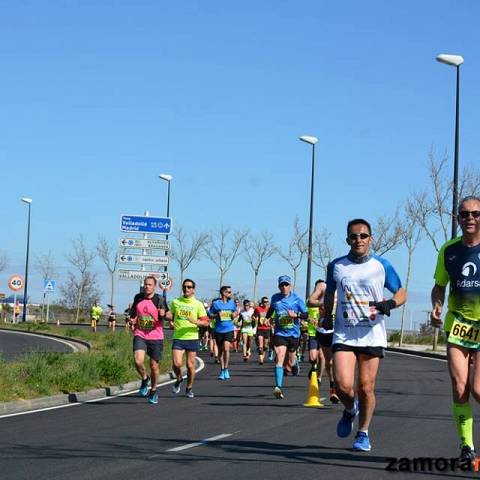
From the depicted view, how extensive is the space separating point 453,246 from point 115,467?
3.40 meters

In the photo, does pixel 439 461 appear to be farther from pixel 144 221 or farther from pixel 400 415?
pixel 144 221

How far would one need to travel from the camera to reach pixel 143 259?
34938 mm

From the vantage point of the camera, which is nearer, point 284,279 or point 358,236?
point 358,236

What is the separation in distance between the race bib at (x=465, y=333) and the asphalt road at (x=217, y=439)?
1.12m

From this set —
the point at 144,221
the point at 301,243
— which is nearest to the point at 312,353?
Answer: the point at 144,221

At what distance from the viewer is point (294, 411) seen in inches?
596

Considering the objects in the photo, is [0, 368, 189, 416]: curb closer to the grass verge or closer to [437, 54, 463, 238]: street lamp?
the grass verge

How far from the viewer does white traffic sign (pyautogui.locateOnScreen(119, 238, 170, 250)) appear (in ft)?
113

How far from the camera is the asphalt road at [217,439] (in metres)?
9.12

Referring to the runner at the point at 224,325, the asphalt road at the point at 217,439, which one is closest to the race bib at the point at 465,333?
the asphalt road at the point at 217,439

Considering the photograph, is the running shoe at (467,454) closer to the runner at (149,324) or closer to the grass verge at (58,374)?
the grass verge at (58,374)

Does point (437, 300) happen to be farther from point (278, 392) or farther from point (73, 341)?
point (73, 341)

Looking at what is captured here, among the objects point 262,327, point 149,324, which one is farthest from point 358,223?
point 262,327

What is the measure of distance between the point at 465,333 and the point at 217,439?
390 centimetres
